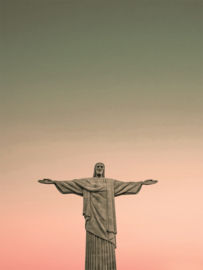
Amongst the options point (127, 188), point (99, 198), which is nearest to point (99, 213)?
point (99, 198)

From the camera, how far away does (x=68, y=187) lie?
73.2ft

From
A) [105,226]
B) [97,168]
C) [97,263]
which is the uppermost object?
[97,168]

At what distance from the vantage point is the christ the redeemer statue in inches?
819

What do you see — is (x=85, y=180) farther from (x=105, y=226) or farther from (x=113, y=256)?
(x=113, y=256)

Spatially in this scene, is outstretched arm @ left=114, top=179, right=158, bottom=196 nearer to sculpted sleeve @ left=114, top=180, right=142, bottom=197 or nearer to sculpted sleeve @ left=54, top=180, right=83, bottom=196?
sculpted sleeve @ left=114, top=180, right=142, bottom=197

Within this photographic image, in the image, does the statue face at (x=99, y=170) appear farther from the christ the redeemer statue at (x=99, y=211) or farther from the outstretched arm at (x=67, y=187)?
the outstretched arm at (x=67, y=187)

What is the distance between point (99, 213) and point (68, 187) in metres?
2.33

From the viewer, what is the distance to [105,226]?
2141 cm

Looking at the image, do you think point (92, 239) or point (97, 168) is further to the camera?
point (97, 168)

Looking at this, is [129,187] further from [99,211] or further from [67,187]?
[67,187]

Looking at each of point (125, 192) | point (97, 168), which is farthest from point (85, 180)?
point (125, 192)

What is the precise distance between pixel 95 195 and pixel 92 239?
2454mm

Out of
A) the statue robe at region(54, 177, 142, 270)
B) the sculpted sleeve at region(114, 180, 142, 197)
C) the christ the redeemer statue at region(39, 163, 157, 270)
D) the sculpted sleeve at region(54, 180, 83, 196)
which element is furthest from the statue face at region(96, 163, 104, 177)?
the sculpted sleeve at region(54, 180, 83, 196)

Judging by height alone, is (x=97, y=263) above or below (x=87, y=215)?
below
